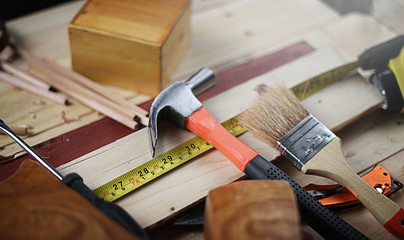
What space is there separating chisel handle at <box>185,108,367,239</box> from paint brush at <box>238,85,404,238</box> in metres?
0.09

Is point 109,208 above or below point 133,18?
below

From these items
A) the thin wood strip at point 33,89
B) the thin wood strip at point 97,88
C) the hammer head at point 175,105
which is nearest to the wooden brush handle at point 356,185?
the hammer head at point 175,105

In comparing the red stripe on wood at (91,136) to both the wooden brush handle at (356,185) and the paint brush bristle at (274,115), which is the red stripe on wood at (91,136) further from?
the wooden brush handle at (356,185)

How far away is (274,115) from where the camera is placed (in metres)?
0.95

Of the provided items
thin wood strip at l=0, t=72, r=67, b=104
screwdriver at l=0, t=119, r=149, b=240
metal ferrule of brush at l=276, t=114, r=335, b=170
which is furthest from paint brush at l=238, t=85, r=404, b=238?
thin wood strip at l=0, t=72, r=67, b=104

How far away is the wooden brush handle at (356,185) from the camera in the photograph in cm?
84

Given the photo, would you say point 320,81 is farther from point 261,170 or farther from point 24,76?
point 24,76

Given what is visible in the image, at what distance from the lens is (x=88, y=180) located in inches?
34.8

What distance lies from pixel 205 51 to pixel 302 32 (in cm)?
40

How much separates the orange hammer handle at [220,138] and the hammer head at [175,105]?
21mm

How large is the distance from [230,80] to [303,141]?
40cm

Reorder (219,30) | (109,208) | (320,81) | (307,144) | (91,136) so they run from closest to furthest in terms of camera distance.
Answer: (109,208), (307,144), (91,136), (320,81), (219,30)

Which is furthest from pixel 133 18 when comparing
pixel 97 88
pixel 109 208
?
pixel 109 208

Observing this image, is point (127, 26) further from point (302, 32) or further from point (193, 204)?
point (302, 32)
